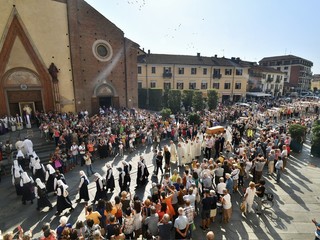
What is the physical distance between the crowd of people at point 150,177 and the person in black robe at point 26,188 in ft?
0.12

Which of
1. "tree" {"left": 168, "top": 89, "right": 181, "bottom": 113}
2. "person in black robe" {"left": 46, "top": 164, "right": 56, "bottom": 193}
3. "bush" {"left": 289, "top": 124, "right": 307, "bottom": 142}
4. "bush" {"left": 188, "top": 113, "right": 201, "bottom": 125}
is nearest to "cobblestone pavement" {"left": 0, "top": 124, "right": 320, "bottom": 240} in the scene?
"person in black robe" {"left": 46, "top": 164, "right": 56, "bottom": 193}

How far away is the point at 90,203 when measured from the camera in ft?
29.5

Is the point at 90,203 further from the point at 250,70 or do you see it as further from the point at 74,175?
the point at 250,70

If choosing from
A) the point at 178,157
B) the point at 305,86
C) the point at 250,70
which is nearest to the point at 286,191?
the point at 178,157

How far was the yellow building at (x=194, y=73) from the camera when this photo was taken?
3922cm

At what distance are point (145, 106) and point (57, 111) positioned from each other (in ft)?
58.6

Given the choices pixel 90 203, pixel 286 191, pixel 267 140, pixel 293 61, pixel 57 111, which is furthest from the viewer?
pixel 293 61

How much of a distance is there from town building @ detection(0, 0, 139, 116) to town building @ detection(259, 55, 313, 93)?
200ft

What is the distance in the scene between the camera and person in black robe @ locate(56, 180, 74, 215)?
7923 mm

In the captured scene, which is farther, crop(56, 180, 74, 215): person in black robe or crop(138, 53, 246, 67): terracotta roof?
crop(138, 53, 246, 67): terracotta roof

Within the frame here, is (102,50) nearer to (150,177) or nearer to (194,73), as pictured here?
(150,177)

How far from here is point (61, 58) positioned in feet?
66.2

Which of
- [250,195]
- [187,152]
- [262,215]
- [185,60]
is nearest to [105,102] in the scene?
[187,152]

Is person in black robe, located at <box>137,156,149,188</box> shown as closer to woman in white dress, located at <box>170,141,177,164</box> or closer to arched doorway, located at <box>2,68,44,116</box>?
woman in white dress, located at <box>170,141,177,164</box>
